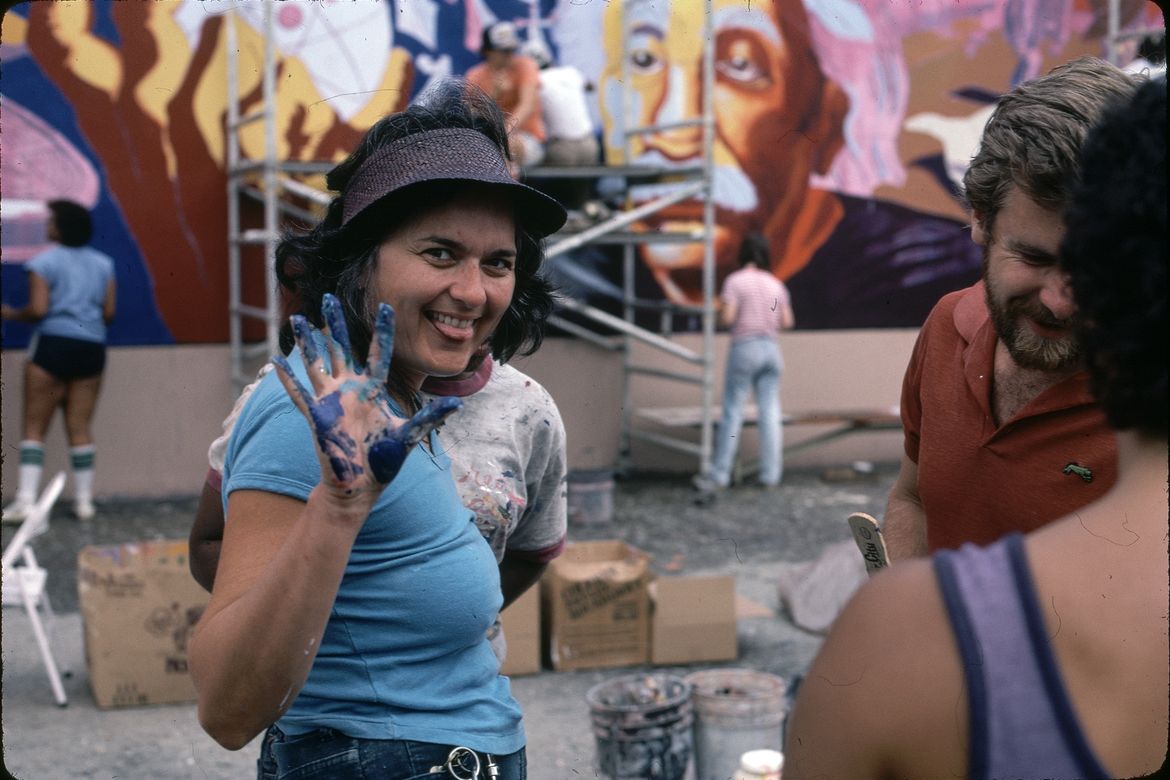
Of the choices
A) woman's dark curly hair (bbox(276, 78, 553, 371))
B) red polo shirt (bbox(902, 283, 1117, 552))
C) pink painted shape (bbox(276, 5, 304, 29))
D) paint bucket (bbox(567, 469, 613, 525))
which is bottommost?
paint bucket (bbox(567, 469, 613, 525))

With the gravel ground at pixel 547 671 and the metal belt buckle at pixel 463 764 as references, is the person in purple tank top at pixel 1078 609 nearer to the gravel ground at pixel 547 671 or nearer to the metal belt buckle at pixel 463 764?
the metal belt buckle at pixel 463 764

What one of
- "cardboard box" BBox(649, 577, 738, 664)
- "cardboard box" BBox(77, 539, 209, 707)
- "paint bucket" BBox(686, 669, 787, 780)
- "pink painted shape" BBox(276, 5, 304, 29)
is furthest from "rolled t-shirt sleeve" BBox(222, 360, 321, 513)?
"pink painted shape" BBox(276, 5, 304, 29)

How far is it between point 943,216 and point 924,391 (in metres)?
8.69

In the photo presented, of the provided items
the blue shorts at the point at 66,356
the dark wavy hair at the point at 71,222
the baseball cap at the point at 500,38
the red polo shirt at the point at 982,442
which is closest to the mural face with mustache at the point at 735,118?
the baseball cap at the point at 500,38

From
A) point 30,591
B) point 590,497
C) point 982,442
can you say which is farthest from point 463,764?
point 590,497

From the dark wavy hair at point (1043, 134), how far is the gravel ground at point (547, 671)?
2.83m

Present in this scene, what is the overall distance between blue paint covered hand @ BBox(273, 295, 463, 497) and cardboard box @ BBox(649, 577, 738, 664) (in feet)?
12.6

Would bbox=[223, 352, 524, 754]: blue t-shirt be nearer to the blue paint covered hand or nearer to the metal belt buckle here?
the metal belt buckle

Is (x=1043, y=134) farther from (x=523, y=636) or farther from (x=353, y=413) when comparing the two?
(x=523, y=636)

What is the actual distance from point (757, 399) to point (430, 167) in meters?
7.21

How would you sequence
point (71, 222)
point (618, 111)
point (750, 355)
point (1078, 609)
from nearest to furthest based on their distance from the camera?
point (1078, 609)
point (71, 222)
point (750, 355)
point (618, 111)

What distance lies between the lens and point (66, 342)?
787 cm

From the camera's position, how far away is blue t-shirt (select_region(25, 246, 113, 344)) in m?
7.73

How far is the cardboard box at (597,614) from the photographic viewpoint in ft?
16.8
